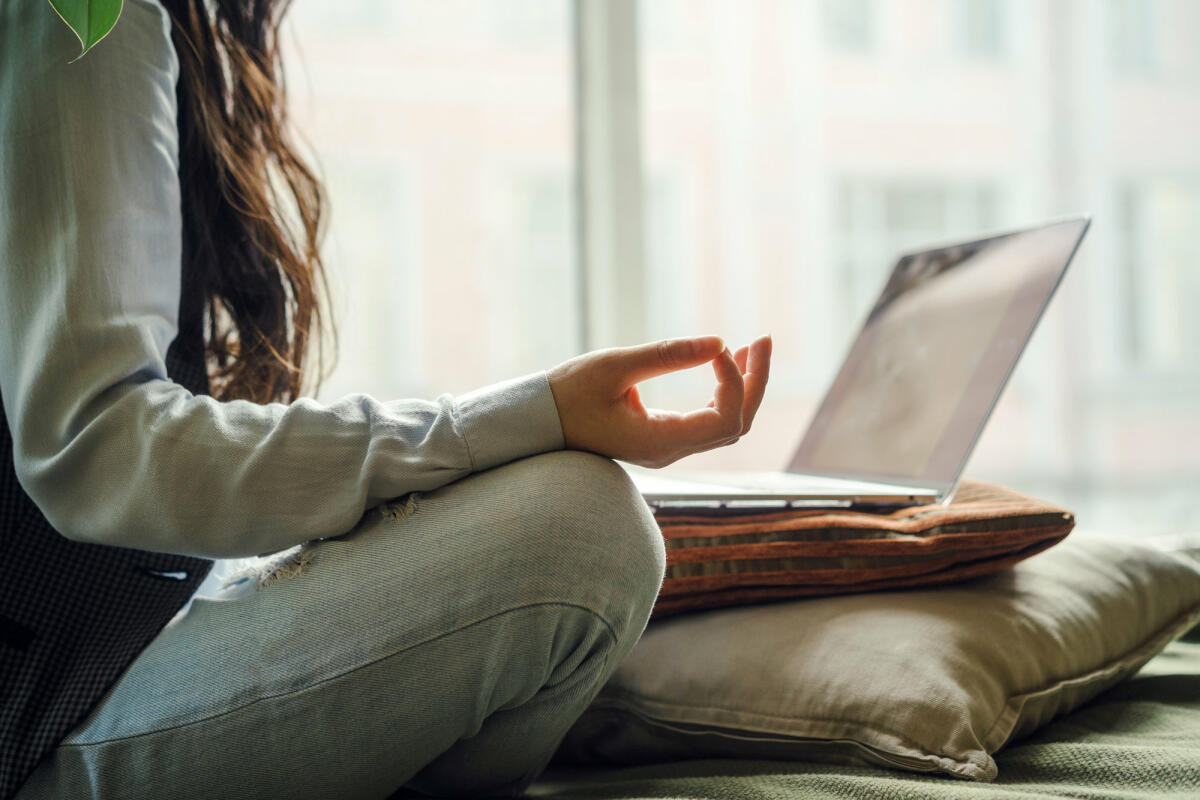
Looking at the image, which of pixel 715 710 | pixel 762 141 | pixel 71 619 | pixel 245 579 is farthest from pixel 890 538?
pixel 762 141

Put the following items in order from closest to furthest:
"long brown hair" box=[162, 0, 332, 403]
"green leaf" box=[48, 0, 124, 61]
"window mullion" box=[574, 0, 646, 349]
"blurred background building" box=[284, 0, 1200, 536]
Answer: "green leaf" box=[48, 0, 124, 61] → "long brown hair" box=[162, 0, 332, 403] → "window mullion" box=[574, 0, 646, 349] → "blurred background building" box=[284, 0, 1200, 536]

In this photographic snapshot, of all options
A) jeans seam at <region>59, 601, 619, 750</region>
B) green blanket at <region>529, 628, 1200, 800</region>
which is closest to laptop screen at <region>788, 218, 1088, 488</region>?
green blanket at <region>529, 628, 1200, 800</region>

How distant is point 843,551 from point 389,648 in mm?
407

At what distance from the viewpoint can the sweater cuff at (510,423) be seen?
59 cm

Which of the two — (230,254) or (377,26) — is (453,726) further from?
(377,26)

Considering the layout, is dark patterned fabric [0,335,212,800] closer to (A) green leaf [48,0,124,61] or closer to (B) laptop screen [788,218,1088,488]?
(A) green leaf [48,0,124,61]

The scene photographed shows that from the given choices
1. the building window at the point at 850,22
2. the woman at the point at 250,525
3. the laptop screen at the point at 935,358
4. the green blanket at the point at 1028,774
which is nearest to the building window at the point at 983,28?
the building window at the point at 850,22

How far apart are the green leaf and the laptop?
547 mm

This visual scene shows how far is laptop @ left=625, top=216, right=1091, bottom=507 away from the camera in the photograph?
91 centimetres

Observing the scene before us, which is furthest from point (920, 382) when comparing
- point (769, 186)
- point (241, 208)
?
point (769, 186)

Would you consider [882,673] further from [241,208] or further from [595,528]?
[241,208]

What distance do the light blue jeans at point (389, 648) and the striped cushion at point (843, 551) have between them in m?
0.21

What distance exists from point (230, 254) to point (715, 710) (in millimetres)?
540

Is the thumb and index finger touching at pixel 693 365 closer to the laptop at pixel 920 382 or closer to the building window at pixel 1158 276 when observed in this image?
the laptop at pixel 920 382
